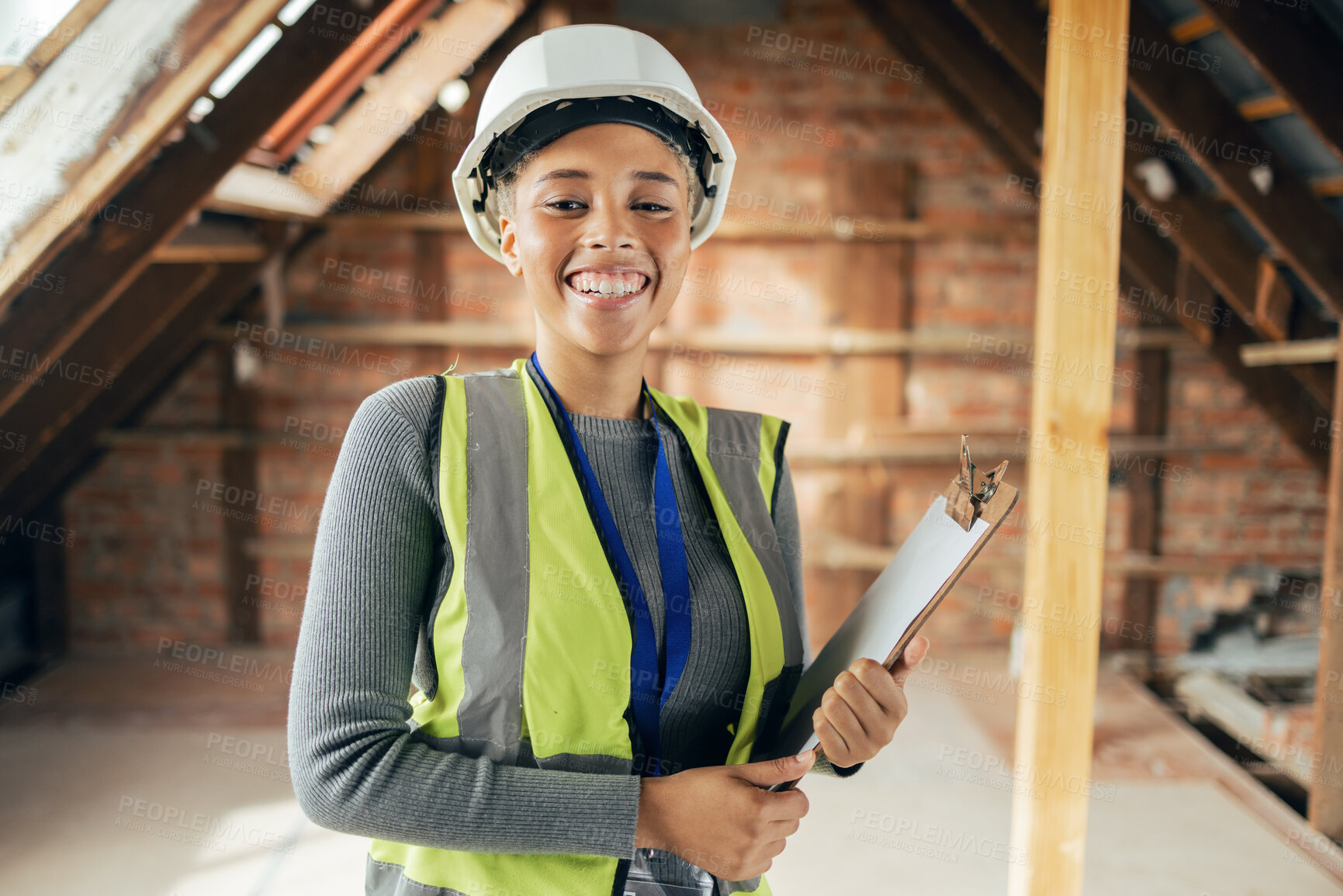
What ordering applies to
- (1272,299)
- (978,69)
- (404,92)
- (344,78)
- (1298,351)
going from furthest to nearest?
(404,92) < (978,69) < (344,78) < (1272,299) < (1298,351)

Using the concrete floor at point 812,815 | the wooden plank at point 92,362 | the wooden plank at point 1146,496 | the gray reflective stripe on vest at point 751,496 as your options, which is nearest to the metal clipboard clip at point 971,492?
the gray reflective stripe on vest at point 751,496

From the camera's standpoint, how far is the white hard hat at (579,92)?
891 mm

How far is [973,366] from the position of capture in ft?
14.6

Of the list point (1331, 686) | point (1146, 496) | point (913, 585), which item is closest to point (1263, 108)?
point (1331, 686)

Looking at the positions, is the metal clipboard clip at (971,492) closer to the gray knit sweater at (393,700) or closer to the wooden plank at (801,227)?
the gray knit sweater at (393,700)

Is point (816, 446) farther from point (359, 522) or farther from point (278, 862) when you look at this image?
point (359, 522)

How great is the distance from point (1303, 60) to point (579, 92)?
2276 millimetres

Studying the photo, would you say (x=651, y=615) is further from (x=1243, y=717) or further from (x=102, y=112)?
(x=1243, y=717)

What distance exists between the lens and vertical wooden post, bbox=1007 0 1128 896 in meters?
1.62

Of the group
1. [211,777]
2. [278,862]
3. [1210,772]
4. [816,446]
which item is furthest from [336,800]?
[816,446]

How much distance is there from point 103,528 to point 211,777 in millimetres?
1911

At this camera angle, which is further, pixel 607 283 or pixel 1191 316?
pixel 1191 316

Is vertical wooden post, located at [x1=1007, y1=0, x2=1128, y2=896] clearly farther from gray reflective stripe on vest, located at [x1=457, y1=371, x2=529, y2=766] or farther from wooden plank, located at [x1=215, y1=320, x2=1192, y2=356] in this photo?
wooden plank, located at [x1=215, y1=320, x2=1192, y2=356]

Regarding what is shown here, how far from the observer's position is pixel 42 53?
5.74 feet
